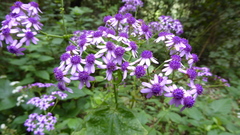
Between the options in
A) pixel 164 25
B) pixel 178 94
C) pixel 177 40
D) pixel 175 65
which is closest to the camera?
pixel 178 94

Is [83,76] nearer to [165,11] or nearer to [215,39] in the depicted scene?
[165,11]

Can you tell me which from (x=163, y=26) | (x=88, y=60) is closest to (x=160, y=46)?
(x=163, y=26)

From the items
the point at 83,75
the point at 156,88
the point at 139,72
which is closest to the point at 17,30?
the point at 83,75

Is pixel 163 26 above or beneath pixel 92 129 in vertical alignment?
above

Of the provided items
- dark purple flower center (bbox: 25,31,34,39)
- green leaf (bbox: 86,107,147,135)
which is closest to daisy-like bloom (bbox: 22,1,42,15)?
dark purple flower center (bbox: 25,31,34,39)

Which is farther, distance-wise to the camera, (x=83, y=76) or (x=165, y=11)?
(x=165, y=11)

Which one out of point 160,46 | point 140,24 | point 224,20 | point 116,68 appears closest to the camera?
point 116,68

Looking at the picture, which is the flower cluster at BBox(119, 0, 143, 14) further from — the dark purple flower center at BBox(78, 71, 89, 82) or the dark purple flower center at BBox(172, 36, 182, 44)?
the dark purple flower center at BBox(78, 71, 89, 82)

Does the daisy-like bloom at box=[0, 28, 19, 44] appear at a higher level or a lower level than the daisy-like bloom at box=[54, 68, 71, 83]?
higher

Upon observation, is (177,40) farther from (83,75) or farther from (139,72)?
(83,75)
